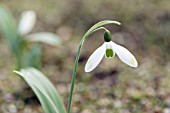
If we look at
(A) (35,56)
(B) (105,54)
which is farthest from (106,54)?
(A) (35,56)

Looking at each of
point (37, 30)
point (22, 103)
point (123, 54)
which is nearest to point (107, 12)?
point (37, 30)

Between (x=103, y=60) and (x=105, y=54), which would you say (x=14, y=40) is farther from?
(x=105, y=54)

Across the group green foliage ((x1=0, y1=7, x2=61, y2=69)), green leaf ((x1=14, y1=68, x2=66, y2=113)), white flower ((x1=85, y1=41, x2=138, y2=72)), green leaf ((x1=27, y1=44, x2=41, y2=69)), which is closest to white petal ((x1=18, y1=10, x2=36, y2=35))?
green foliage ((x1=0, y1=7, x2=61, y2=69))

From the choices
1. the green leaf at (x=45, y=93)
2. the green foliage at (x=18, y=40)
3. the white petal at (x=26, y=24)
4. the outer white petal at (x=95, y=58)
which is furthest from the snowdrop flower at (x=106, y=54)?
the white petal at (x=26, y=24)

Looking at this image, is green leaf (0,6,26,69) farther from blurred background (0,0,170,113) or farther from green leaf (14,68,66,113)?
green leaf (14,68,66,113)

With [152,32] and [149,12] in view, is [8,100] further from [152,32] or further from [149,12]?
[149,12]

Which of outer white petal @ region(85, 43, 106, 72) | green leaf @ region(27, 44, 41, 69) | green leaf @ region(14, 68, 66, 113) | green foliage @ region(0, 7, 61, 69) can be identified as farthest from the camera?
green foliage @ region(0, 7, 61, 69)
